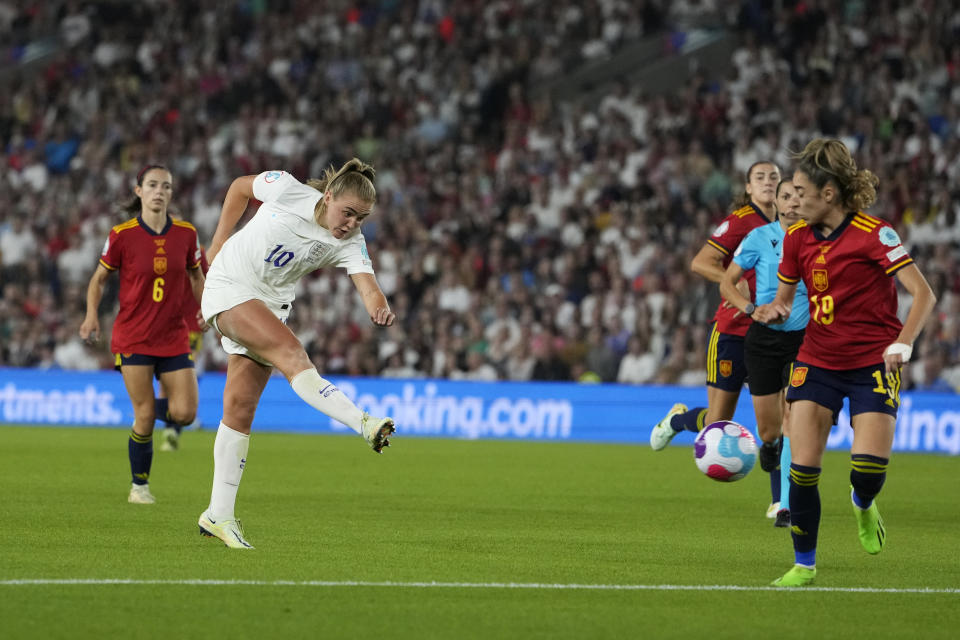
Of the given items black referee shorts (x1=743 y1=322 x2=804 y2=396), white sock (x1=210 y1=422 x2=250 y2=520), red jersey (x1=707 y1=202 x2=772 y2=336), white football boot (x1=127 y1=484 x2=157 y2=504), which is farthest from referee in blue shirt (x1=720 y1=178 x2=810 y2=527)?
white football boot (x1=127 y1=484 x2=157 y2=504)

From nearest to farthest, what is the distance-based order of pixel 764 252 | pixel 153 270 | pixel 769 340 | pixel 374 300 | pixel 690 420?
pixel 374 300, pixel 769 340, pixel 764 252, pixel 153 270, pixel 690 420

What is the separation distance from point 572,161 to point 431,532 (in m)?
17.0

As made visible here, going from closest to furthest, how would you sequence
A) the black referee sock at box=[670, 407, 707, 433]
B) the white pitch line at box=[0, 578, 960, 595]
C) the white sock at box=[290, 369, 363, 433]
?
the white pitch line at box=[0, 578, 960, 595], the white sock at box=[290, 369, 363, 433], the black referee sock at box=[670, 407, 707, 433]

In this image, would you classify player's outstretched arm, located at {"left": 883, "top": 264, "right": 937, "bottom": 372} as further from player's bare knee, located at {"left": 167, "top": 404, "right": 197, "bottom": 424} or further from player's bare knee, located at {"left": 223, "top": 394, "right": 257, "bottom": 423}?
player's bare knee, located at {"left": 167, "top": 404, "right": 197, "bottom": 424}

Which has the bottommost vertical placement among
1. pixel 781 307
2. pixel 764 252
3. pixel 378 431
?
pixel 378 431

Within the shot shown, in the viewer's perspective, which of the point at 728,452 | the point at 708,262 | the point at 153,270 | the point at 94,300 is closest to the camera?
the point at 728,452

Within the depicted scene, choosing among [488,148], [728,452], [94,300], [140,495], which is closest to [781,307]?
[728,452]

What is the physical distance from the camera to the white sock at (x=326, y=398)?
315 inches

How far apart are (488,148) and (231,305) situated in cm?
1932

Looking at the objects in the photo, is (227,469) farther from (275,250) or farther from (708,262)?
(708,262)

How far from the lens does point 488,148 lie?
2747cm

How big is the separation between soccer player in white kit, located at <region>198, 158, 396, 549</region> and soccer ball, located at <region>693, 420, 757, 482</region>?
2.51 m

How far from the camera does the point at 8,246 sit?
27.5m

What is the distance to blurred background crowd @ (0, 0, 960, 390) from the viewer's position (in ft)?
74.7
